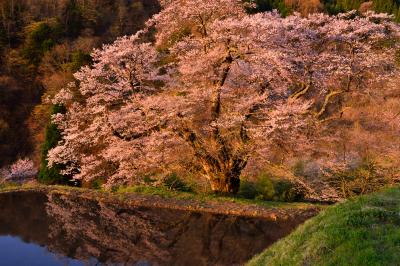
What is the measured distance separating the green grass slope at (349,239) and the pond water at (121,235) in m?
2.22

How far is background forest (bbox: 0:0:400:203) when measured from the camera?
1781cm

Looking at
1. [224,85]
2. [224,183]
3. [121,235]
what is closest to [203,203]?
[224,183]

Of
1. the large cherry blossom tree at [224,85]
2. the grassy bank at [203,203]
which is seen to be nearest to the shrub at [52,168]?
the large cherry blossom tree at [224,85]

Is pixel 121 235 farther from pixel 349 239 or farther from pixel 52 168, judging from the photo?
pixel 52 168

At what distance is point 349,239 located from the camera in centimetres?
674

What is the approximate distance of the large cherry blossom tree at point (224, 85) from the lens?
14977 mm

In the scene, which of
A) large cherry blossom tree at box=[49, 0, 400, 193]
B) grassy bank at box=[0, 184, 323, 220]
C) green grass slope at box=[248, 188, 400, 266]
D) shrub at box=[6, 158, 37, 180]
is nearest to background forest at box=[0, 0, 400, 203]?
large cherry blossom tree at box=[49, 0, 400, 193]

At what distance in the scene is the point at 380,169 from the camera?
672 inches

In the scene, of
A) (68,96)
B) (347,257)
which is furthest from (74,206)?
(347,257)

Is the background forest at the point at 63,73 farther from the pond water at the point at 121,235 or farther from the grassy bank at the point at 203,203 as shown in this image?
the pond water at the point at 121,235

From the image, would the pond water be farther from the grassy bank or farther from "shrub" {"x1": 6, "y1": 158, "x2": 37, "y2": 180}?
"shrub" {"x1": 6, "y1": 158, "x2": 37, "y2": 180}

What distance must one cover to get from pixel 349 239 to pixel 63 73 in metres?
33.5

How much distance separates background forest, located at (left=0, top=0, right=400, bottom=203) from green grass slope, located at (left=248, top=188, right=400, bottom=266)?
25.8 ft

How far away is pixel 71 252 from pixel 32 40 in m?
39.9
